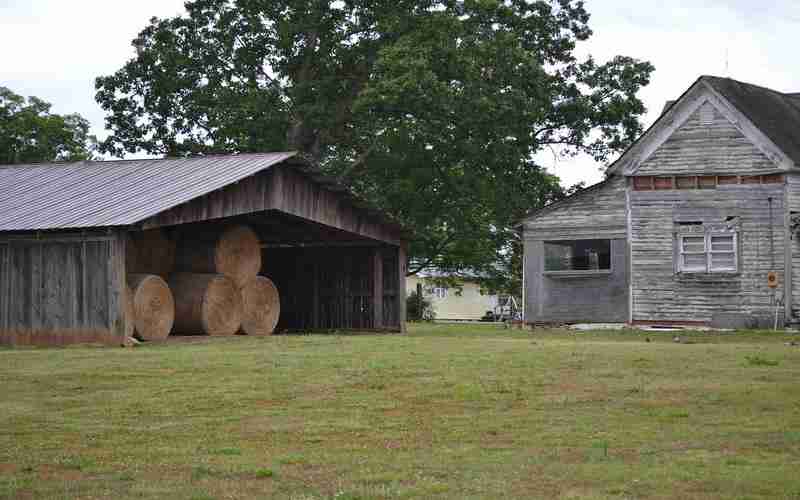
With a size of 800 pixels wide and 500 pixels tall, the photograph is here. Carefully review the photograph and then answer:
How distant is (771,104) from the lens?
38.6 metres

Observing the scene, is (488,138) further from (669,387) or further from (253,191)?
(669,387)

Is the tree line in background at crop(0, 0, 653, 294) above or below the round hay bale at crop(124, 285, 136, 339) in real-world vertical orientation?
above

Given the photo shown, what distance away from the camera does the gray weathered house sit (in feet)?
115

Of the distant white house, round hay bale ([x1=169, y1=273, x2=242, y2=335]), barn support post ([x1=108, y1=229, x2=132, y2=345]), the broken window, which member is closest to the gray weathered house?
the broken window

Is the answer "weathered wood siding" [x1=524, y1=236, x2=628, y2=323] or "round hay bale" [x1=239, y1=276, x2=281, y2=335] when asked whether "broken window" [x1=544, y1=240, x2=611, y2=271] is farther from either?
"round hay bale" [x1=239, y1=276, x2=281, y2=335]

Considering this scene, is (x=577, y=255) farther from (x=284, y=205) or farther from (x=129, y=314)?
(x=129, y=314)

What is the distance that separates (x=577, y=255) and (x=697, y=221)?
8019mm

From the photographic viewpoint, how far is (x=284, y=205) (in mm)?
31531

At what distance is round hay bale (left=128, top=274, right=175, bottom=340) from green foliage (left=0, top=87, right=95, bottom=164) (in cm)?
3249

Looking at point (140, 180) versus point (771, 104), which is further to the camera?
point (771, 104)

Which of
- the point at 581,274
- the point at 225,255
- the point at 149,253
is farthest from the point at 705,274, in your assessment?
the point at 149,253

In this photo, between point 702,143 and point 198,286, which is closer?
point 198,286

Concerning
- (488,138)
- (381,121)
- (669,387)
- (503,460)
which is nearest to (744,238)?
(488,138)

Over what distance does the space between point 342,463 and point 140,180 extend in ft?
69.8
